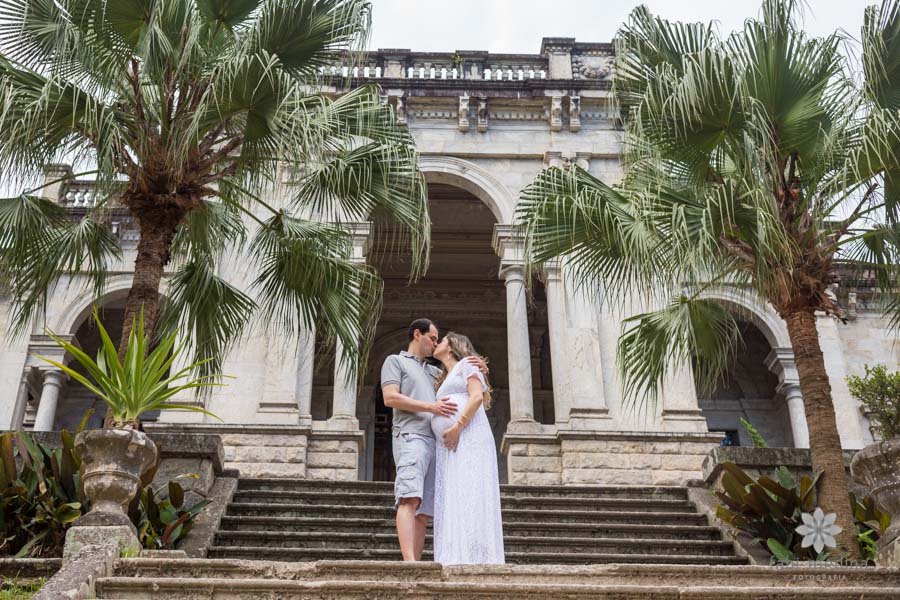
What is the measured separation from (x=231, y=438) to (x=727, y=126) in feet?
27.2

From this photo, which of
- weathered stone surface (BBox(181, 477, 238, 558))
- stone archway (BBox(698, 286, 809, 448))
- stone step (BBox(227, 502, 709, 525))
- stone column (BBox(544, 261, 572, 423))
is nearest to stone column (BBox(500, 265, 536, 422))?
stone column (BBox(544, 261, 572, 423))

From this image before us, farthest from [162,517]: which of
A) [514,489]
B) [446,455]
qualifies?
[514,489]

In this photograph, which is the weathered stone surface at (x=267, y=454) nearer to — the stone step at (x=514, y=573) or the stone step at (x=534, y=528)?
the stone step at (x=534, y=528)

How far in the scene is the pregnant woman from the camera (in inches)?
228

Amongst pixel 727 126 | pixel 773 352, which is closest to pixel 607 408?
pixel 773 352

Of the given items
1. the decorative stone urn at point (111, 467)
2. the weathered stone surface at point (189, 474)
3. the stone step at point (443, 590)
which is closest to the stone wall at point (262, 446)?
the weathered stone surface at point (189, 474)

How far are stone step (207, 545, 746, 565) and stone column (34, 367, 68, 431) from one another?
9.76 meters

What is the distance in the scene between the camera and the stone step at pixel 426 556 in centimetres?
827

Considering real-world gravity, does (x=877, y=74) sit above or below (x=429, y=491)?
above

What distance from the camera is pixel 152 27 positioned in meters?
8.25

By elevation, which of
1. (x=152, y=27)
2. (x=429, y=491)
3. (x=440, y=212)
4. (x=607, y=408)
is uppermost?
(x=440, y=212)

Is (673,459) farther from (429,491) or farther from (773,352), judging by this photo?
(429,491)

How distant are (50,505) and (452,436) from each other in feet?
11.9

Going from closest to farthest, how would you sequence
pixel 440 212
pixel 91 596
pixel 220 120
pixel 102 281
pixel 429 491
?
pixel 91 596, pixel 429 491, pixel 220 120, pixel 102 281, pixel 440 212
